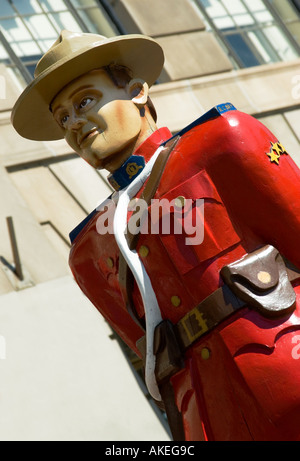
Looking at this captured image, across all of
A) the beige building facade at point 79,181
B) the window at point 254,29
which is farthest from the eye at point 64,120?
the window at point 254,29

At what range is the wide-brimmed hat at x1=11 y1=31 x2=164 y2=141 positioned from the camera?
3.99 metres

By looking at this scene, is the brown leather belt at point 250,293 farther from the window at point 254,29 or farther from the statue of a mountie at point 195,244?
the window at point 254,29

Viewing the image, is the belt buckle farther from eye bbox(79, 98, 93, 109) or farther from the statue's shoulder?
eye bbox(79, 98, 93, 109)

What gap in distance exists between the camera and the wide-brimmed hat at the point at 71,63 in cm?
399

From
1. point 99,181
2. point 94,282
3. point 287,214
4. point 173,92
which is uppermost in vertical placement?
point 173,92

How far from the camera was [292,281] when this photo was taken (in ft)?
12.0

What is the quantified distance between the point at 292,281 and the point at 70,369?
140 inches

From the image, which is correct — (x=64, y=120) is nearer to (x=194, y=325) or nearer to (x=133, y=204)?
(x=133, y=204)

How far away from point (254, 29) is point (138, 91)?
6228mm

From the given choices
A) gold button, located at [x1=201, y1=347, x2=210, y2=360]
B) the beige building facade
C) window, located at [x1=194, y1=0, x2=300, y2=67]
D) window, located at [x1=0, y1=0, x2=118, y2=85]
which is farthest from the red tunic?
window, located at [x1=194, y1=0, x2=300, y2=67]

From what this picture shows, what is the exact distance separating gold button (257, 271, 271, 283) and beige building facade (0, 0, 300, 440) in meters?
3.39

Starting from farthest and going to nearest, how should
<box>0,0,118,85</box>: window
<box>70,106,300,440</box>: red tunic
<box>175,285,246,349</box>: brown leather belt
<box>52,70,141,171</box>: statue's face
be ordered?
<box>0,0,118,85</box>: window
<box>52,70,141,171</box>: statue's face
<box>175,285,246,349</box>: brown leather belt
<box>70,106,300,440</box>: red tunic
